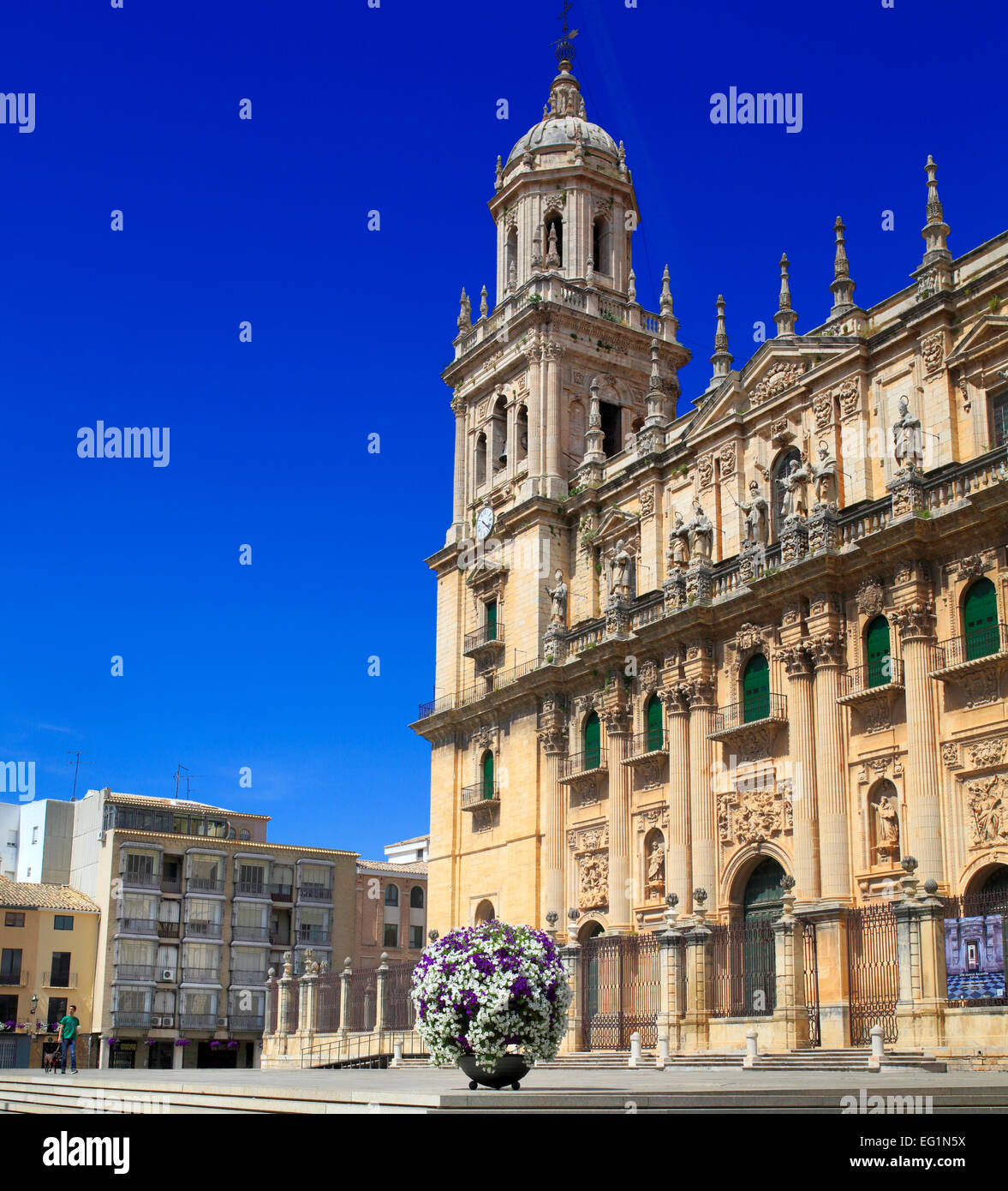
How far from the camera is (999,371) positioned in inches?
1060

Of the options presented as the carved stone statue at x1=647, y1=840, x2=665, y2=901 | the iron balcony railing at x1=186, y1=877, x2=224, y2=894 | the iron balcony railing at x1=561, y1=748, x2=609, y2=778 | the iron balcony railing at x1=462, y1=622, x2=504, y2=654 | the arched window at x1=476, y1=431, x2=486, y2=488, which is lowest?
the carved stone statue at x1=647, y1=840, x2=665, y2=901

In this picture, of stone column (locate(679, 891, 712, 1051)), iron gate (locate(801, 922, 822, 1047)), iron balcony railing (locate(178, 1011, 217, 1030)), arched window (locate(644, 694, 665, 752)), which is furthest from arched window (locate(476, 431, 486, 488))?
iron balcony railing (locate(178, 1011, 217, 1030))

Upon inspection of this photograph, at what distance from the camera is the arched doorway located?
29.5m

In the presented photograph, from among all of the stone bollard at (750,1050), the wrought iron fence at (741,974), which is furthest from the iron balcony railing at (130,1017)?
the stone bollard at (750,1050)

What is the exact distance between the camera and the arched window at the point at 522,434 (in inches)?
1610

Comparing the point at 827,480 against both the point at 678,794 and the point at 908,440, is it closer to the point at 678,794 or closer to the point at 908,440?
the point at 908,440

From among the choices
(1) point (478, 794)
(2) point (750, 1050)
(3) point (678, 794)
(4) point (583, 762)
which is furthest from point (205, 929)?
(2) point (750, 1050)

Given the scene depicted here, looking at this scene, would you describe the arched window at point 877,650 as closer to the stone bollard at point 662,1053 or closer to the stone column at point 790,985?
the stone column at point 790,985

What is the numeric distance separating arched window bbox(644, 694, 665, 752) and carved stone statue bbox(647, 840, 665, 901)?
2.33 meters

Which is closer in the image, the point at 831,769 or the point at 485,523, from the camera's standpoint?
the point at 831,769

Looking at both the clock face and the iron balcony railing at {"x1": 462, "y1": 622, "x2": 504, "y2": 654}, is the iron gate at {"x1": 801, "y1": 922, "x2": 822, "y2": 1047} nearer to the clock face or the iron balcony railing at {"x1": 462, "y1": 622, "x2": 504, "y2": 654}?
the iron balcony railing at {"x1": 462, "y1": 622, "x2": 504, "y2": 654}

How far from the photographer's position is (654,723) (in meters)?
33.6

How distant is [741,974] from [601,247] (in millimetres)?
24969
